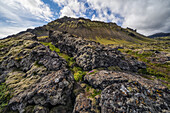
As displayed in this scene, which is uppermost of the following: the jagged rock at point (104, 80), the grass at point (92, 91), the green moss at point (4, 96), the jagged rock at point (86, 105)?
the jagged rock at point (104, 80)

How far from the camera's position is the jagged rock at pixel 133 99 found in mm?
11258

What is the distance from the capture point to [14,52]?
25375 millimetres

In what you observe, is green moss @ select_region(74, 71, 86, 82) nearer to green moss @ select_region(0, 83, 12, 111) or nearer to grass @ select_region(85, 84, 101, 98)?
grass @ select_region(85, 84, 101, 98)

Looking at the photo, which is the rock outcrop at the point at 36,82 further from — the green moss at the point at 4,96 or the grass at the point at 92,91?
the grass at the point at 92,91

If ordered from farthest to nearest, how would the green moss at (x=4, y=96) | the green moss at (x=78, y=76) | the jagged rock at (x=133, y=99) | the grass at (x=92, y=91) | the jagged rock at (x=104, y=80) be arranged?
the green moss at (x=78, y=76), the jagged rock at (x=104, y=80), the grass at (x=92, y=91), the green moss at (x=4, y=96), the jagged rock at (x=133, y=99)

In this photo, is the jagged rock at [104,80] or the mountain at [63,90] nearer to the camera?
the mountain at [63,90]

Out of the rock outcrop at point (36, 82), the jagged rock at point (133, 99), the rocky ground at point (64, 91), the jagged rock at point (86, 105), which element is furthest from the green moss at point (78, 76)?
the jagged rock at point (133, 99)

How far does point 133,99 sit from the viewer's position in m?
12.0

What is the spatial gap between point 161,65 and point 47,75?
1987 inches

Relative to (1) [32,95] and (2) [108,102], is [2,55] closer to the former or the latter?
(1) [32,95]

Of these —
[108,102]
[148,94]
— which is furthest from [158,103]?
[108,102]

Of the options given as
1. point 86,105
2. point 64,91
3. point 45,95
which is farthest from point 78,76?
point 45,95

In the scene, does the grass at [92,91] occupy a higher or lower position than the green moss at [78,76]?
lower

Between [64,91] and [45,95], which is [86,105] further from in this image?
[45,95]
